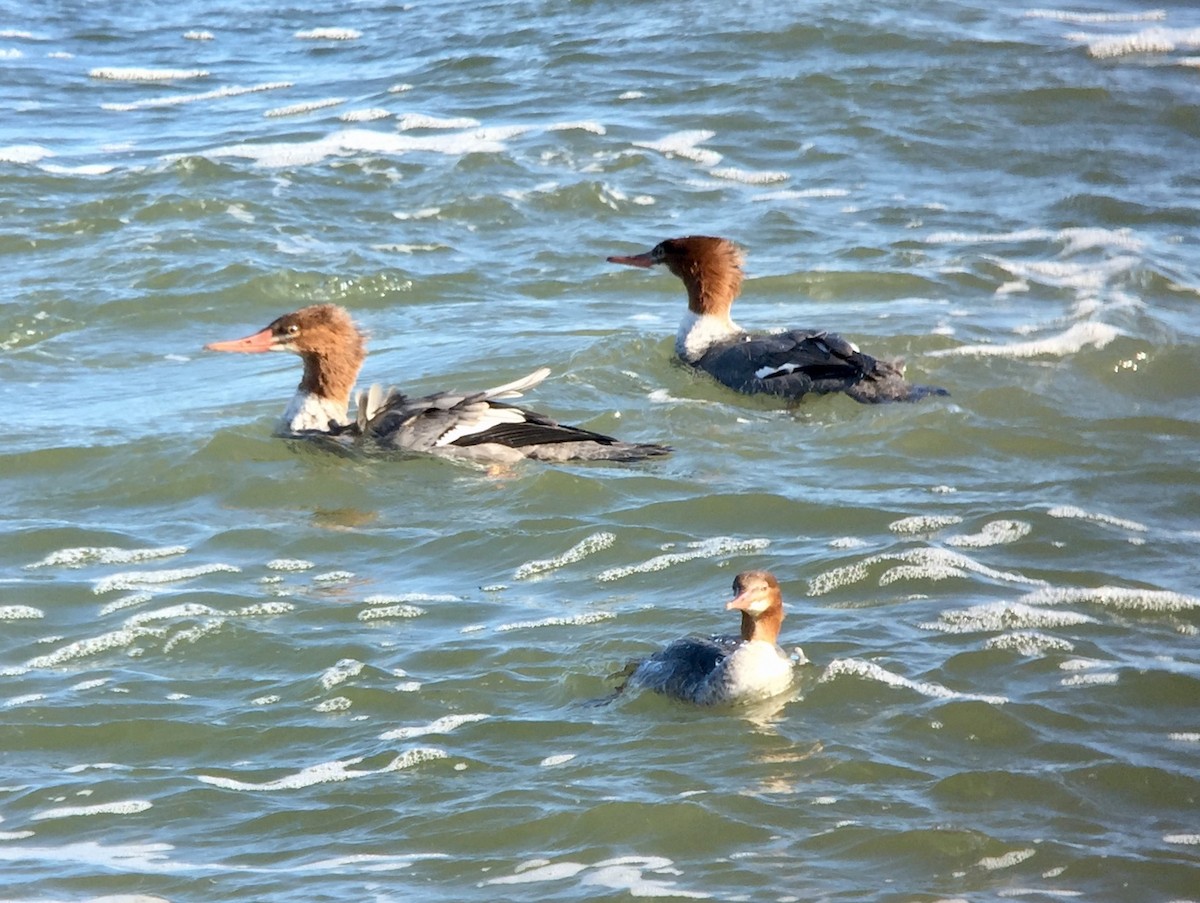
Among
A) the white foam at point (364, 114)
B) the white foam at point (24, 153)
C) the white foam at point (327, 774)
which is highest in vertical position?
the white foam at point (24, 153)

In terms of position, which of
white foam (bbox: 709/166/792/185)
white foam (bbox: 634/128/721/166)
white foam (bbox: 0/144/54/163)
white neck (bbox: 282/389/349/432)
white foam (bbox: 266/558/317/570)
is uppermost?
white foam (bbox: 0/144/54/163)

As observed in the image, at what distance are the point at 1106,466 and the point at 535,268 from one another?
5.52m

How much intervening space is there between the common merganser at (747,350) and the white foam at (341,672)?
4.48m

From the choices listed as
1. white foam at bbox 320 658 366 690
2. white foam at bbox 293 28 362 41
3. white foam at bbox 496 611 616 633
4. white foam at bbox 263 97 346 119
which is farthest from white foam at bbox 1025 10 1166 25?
white foam at bbox 320 658 366 690

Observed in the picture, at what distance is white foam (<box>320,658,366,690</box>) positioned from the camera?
259 inches

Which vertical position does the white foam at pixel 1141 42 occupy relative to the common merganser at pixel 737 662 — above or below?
above

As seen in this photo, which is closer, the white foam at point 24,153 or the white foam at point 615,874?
the white foam at point 615,874

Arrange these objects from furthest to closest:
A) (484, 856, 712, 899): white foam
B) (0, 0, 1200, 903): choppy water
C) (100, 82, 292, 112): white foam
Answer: (100, 82, 292, 112): white foam
(0, 0, 1200, 903): choppy water
(484, 856, 712, 899): white foam

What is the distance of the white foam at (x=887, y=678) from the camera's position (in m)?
6.27

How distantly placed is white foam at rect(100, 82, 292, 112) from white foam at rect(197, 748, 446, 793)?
1286 cm

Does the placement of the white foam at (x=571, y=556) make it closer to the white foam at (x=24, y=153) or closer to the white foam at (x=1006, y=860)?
the white foam at (x=1006, y=860)

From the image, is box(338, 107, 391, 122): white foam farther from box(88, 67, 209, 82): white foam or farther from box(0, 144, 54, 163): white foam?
box(0, 144, 54, 163): white foam

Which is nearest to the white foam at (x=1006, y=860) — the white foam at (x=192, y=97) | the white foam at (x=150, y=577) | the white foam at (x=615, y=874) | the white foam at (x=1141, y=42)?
the white foam at (x=615, y=874)

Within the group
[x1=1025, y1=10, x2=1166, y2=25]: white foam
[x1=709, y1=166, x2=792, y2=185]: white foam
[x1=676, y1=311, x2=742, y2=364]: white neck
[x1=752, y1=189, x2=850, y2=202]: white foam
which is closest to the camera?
[x1=676, y1=311, x2=742, y2=364]: white neck
